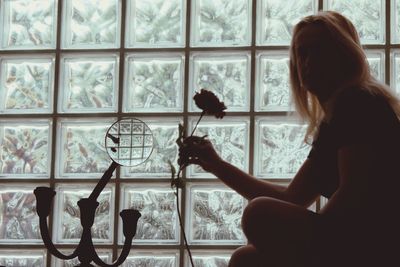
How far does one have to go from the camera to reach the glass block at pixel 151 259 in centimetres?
198

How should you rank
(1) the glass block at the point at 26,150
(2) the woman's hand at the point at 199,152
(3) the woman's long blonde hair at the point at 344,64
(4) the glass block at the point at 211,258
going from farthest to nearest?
(1) the glass block at the point at 26,150, (4) the glass block at the point at 211,258, (2) the woman's hand at the point at 199,152, (3) the woman's long blonde hair at the point at 344,64

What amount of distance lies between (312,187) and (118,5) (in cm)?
87

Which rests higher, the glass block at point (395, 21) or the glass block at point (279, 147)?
the glass block at point (395, 21)

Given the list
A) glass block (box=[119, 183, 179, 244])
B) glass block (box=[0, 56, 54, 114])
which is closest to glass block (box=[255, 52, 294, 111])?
glass block (box=[119, 183, 179, 244])

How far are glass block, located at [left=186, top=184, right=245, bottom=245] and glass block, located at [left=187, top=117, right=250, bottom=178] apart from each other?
0.05 metres

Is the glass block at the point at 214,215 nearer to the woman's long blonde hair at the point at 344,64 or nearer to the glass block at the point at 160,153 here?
the glass block at the point at 160,153

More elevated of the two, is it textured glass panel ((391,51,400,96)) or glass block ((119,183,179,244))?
textured glass panel ((391,51,400,96))

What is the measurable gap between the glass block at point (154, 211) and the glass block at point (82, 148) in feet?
0.33

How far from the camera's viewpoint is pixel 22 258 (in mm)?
2031

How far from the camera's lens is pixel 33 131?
6.84 ft

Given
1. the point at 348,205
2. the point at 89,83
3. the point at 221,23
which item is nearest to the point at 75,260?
the point at 89,83

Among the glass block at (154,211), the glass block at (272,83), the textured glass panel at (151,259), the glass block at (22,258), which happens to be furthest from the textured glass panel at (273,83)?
the glass block at (22,258)

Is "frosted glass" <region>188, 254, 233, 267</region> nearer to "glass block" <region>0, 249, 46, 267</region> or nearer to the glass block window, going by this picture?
the glass block window

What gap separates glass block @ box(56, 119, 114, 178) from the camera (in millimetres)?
2047
